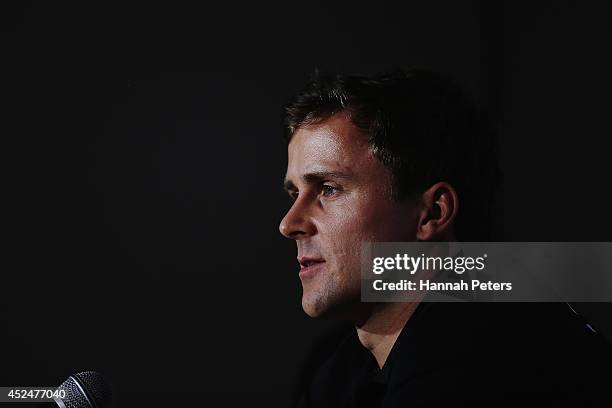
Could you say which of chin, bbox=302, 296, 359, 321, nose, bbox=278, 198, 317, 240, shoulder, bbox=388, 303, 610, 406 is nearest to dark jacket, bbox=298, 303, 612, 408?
shoulder, bbox=388, 303, 610, 406

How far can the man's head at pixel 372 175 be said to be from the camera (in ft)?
3.57

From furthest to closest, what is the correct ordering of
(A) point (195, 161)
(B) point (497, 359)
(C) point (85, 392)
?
1. (A) point (195, 161)
2. (C) point (85, 392)
3. (B) point (497, 359)

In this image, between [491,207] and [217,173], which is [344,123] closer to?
[491,207]

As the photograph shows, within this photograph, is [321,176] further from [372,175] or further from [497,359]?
[497,359]

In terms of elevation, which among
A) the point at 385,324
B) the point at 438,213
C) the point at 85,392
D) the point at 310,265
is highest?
the point at 438,213

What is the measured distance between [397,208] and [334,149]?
0.17m

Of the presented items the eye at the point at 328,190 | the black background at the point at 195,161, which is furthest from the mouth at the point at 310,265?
the black background at the point at 195,161

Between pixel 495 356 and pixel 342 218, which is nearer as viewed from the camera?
pixel 495 356

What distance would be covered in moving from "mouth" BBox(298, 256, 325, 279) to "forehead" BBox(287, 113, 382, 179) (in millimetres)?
180

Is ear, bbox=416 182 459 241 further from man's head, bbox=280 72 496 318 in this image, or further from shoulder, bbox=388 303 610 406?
shoulder, bbox=388 303 610 406

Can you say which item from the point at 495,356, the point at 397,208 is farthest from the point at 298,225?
the point at 495,356

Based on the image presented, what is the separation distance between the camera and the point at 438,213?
3.63ft

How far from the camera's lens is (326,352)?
6.03 ft

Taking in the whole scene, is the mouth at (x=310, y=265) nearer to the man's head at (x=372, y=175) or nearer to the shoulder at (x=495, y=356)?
the man's head at (x=372, y=175)
